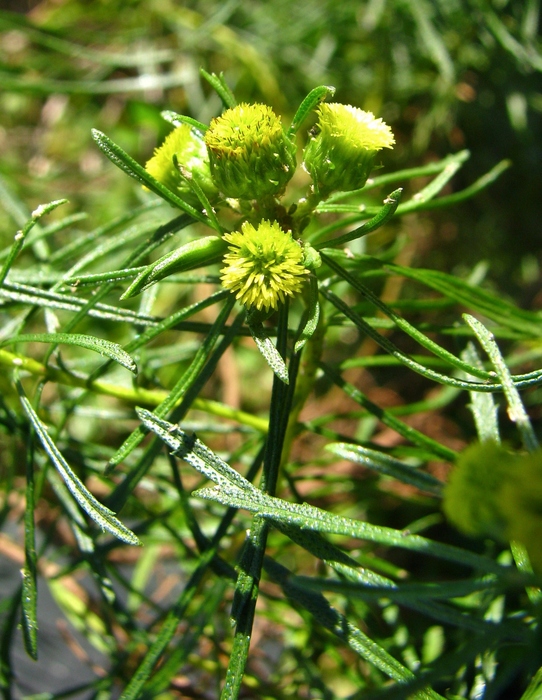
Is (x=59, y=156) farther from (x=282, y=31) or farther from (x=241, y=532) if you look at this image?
(x=241, y=532)

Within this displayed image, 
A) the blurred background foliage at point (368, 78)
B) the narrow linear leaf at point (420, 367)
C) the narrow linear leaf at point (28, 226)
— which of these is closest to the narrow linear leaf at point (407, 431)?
the narrow linear leaf at point (420, 367)

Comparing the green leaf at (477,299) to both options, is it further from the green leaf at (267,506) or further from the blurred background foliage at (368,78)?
the blurred background foliage at (368,78)

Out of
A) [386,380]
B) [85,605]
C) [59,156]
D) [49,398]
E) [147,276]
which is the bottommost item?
[85,605]

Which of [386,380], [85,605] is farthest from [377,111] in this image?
[85,605]

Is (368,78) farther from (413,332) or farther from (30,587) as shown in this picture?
(30,587)

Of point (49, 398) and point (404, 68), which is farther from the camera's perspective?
point (49, 398)

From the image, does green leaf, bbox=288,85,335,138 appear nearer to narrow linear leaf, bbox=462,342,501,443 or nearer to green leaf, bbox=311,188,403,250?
green leaf, bbox=311,188,403,250
